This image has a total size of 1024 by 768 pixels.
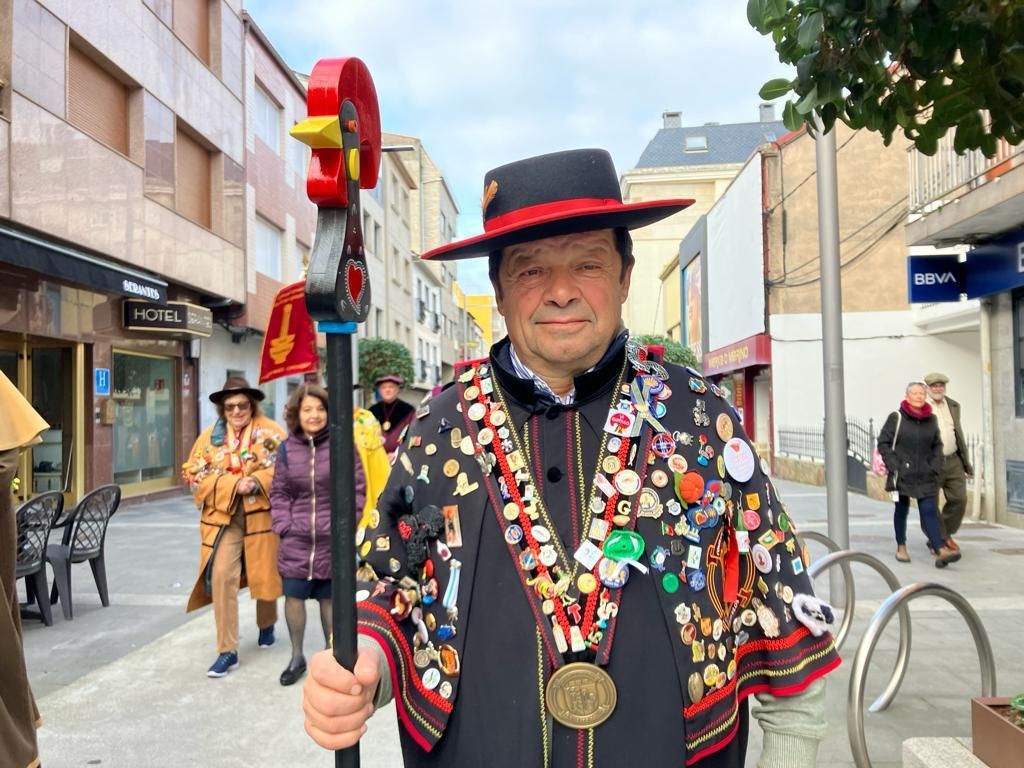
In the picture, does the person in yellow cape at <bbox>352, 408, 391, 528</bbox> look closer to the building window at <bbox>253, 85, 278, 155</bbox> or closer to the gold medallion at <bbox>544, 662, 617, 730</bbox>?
the gold medallion at <bbox>544, 662, 617, 730</bbox>

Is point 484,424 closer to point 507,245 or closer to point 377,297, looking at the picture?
point 507,245

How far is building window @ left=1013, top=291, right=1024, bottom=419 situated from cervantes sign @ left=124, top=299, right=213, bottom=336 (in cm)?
1308

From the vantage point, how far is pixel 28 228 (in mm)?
10430

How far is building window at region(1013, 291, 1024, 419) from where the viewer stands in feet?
32.4

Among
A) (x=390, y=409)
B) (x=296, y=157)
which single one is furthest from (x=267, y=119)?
(x=390, y=409)

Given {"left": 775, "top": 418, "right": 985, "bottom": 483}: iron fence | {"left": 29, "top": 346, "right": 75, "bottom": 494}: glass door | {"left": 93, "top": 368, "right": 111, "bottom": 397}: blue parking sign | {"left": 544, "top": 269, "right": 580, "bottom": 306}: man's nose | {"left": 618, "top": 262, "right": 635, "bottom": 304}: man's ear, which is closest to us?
{"left": 544, "top": 269, "right": 580, "bottom": 306}: man's nose

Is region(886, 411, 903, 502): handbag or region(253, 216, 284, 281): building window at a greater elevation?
region(253, 216, 284, 281): building window

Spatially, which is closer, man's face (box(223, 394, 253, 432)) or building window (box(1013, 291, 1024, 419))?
man's face (box(223, 394, 253, 432))

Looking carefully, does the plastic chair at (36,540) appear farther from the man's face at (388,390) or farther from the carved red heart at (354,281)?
the carved red heart at (354,281)

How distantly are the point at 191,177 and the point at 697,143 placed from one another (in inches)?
1616

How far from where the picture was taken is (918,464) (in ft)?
25.9

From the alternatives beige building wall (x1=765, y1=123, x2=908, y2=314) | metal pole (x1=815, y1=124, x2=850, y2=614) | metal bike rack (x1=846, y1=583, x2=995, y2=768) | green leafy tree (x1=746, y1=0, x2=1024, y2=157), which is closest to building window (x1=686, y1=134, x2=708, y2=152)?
beige building wall (x1=765, y1=123, x2=908, y2=314)

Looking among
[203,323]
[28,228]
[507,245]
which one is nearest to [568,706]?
[507,245]

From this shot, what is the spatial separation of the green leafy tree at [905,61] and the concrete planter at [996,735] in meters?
1.81
